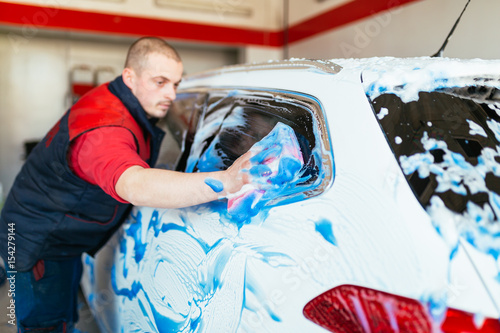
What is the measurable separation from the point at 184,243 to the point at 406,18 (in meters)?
3.67

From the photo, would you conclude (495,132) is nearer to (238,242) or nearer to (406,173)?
(406,173)

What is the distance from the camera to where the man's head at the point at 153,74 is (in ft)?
5.57

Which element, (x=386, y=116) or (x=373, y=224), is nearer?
(x=373, y=224)

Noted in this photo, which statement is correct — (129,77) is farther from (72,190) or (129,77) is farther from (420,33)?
(420,33)

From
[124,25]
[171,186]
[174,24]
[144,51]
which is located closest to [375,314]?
[171,186]

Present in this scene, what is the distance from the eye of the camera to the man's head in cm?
170

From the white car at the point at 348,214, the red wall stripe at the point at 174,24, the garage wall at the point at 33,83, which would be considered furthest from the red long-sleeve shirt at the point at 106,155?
the garage wall at the point at 33,83

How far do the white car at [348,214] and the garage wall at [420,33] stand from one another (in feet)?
8.21

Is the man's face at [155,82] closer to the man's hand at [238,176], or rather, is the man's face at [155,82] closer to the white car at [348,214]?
the white car at [348,214]

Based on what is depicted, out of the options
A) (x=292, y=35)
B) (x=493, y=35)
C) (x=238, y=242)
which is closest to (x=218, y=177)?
(x=238, y=242)

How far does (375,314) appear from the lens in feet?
2.70

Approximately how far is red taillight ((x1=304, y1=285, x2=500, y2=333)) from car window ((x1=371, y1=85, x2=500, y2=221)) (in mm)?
209

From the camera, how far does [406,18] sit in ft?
13.4

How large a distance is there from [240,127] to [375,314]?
2.39ft
